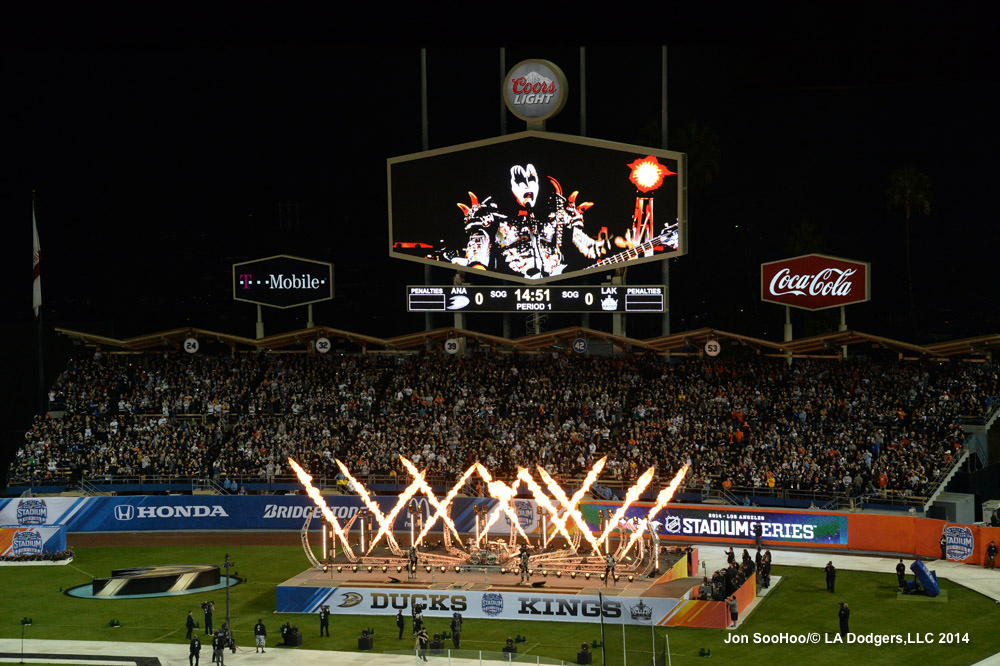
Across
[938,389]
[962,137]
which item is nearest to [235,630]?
[938,389]

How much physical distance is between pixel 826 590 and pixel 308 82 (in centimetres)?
5506

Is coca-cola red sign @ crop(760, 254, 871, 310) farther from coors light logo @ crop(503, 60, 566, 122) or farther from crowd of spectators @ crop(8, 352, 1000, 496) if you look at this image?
coors light logo @ crop(503, 60, 566, 122)

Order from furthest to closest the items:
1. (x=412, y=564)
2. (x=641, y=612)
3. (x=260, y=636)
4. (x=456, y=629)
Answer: (x=412, y=564) → (x=641, y=612) → (x=456, y=629) → (x=260, y=636)

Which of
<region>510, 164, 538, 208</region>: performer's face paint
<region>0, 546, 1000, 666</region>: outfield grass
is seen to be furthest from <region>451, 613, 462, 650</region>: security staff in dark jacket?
<region>510, 164, 538, 208</region>: performer's face paint

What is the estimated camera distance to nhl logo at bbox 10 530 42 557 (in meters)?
46.6

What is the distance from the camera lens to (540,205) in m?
54.5

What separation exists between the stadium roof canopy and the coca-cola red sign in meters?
2.13

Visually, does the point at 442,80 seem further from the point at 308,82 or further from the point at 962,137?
the point at 962,137

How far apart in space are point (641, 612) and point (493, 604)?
4970 millimetres

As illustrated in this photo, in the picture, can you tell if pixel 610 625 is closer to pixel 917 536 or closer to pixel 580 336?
pixel 917 536

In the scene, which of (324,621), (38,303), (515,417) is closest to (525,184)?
(515,417)

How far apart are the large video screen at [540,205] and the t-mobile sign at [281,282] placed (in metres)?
6.02

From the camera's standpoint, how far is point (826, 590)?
3844 centimetres

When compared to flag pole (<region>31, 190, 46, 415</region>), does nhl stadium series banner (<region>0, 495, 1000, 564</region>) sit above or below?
below
